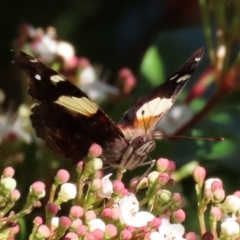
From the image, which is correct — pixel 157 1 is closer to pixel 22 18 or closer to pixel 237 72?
pixel 22 18

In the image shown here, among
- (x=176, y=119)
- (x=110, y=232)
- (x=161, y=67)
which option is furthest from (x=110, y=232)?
(x=161, y=67)

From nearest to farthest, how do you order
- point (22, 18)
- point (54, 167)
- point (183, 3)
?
1. point (54, 167)
2. point (22, 18)
3. point (183, 3)

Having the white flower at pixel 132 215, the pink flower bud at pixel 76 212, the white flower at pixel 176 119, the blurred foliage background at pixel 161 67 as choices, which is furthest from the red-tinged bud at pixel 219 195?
the white flower at pixel 176 119

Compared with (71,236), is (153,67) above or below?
above

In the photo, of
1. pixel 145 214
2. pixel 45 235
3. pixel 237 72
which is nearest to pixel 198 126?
pixel 237 72

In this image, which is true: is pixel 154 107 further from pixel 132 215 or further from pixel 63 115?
pixel 132 215

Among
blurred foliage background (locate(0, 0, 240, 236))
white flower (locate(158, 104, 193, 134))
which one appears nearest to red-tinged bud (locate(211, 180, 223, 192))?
blurred foliage background (locate(0, 0, 240, 236))
